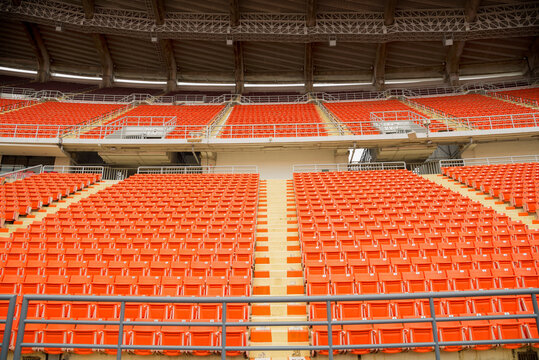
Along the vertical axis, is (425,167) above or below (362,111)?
below

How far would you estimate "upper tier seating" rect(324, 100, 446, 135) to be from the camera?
1489cm

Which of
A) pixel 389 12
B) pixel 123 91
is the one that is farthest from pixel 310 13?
pixel 123 91

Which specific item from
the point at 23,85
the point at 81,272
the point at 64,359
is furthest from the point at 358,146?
the point at 23,85

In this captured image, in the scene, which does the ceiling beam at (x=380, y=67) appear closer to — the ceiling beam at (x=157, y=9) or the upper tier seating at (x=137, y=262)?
the ceiling beam at (x=157, y=9)

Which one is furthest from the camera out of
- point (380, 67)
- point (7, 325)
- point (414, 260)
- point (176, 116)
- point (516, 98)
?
point (380, 67)

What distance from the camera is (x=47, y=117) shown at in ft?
56.8

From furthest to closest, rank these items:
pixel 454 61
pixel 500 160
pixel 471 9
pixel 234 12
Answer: pixel 454 61 < pixel 234 12 < pixel 471 9 < pixel 500 160

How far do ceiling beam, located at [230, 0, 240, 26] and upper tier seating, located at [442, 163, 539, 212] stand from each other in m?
15.1

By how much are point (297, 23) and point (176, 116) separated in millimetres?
9865

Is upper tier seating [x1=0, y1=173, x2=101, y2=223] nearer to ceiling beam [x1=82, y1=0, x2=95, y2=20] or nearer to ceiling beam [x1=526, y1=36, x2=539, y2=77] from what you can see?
ceiling beam [x1=82, y1=0, x2=95, y2=20]

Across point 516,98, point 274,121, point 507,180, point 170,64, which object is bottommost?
point 507,180

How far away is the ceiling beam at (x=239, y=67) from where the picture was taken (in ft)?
74.3

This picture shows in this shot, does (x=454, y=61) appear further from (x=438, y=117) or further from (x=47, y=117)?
(x=47, y=117)

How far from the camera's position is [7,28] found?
22672 millimetres
